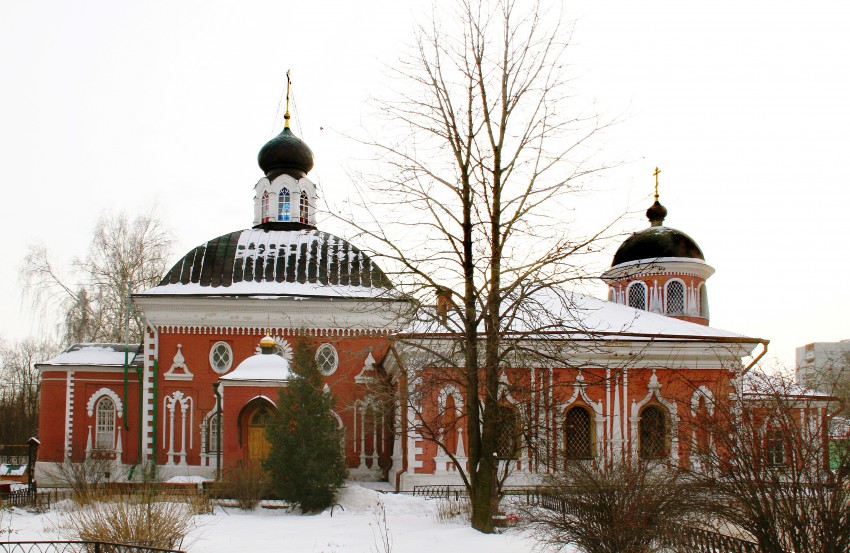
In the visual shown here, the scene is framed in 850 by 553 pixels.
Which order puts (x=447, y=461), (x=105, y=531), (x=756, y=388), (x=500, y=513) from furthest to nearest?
(x=447, y=461) < (x=500, y=513) < (x=105, y=531) < (x=756, y=388)

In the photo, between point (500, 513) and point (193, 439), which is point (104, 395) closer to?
point (193, 439)

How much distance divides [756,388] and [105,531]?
7.82m

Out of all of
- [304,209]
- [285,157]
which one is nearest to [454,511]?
[304,209]

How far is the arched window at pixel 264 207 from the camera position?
28834 mm

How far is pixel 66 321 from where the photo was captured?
32875mm

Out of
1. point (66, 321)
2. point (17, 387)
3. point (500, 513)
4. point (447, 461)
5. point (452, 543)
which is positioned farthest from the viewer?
point (17, 387)

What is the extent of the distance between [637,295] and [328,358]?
12428 millimetres

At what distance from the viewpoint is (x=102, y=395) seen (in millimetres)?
25266

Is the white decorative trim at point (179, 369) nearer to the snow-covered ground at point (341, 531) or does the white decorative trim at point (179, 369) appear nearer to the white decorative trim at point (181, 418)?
the white decorative trim at point (181, 418)

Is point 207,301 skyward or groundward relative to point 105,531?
skyward

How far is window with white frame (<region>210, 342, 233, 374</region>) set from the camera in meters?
24.8

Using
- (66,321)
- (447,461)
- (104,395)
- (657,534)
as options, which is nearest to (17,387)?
(66,321)

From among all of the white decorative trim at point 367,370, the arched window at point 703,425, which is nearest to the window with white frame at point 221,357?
the white decorative trim at point 367,370

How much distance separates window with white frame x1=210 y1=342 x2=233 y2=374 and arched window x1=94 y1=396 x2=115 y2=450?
3.50 meters
